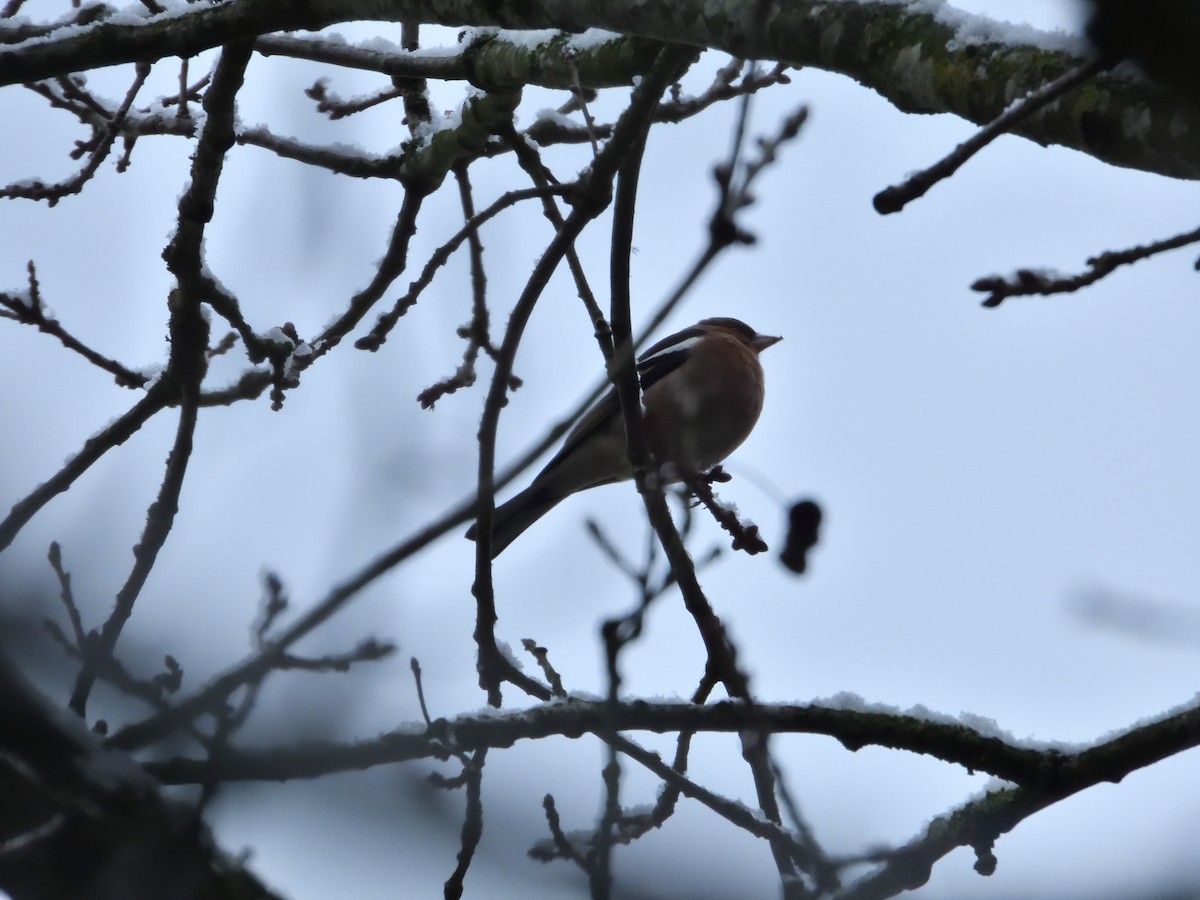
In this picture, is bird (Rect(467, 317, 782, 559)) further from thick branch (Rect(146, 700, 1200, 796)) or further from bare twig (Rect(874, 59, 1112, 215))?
bare twig (Rect(874, 59, 1112, 215))

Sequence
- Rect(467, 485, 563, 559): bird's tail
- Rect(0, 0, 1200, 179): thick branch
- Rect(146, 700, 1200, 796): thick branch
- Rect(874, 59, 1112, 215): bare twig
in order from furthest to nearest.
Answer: Rect(467, 485, 563, 559): bird's tail
Rect(146, 700, 1200, 796): thick branch
Rect(0, 0, 1200, 179): thick branch
Rect(874, 59, 1112, 215): bare twig

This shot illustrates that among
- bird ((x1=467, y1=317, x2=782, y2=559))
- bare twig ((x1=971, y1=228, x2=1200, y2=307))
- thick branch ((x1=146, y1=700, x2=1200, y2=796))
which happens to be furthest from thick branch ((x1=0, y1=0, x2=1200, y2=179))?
bird ((x1=467, y1=317, x2=782, y2=559))

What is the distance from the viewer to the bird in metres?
6.34

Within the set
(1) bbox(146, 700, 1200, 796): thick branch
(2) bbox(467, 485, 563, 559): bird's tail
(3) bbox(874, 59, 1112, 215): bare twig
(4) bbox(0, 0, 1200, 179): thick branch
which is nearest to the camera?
(3) bbox(874, 59, 1112, 215): bare twig

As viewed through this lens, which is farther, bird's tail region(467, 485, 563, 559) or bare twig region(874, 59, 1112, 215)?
bird's tail region(467, 485, 563, 559)

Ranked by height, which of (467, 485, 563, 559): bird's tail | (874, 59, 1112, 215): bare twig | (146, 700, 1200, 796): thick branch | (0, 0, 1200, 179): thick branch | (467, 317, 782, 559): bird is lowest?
(146, 700, 1200, 796): thick branch

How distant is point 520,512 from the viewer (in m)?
6.40

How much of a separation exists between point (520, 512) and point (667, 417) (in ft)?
3.39

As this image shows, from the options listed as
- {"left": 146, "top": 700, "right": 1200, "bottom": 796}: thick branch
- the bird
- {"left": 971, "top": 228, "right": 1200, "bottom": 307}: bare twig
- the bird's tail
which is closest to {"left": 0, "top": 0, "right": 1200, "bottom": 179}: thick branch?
{"left": 971, "top": 228, "right": 1200, "bottom": 307}: bare twig

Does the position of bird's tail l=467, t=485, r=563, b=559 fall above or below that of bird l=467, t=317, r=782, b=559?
below

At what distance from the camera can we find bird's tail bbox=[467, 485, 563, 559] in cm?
631

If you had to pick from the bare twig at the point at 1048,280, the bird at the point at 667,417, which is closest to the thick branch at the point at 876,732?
the bare twig at the point at 1048,280

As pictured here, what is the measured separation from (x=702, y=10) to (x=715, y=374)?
4107mm

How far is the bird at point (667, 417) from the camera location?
20.8 feet
